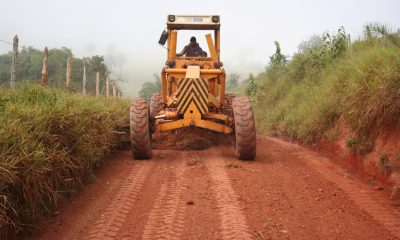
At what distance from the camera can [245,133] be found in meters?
6.81

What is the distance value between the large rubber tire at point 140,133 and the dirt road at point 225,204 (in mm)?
212

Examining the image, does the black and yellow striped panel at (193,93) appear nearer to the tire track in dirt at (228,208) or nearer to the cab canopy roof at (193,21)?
the tire track in dirt at (228,208)

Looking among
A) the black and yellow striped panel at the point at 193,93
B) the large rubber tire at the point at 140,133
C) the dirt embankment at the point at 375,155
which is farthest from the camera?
the black and yellow striped panel at the point at 193,93

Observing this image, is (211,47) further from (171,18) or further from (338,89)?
(338,89)

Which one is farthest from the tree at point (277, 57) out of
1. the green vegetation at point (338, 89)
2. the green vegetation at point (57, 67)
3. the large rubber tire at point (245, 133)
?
the green vegetation at point (57, 67)

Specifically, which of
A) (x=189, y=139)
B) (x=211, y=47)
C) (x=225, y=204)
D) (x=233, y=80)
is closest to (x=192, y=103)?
(x=189, y=139)

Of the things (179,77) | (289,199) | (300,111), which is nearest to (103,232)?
(289,199)

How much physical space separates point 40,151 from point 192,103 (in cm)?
366

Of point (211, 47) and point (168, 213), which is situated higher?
point (211, 47)

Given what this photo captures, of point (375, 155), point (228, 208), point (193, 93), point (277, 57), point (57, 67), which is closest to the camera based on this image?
point (228, 208)

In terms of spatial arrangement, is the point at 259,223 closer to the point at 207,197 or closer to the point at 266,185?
the point at 207,197

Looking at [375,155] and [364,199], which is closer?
[364,199]

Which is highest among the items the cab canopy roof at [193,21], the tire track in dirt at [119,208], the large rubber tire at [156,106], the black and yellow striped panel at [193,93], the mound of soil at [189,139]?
the cab canopy roof at [193,21]

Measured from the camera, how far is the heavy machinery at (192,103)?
6938 mm
